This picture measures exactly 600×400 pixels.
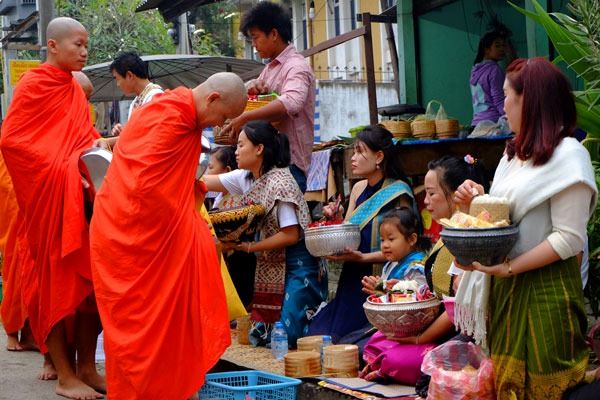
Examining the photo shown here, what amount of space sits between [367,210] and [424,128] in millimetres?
1218

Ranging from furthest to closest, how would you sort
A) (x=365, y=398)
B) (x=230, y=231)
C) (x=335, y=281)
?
(x=335, y=281)
(x=230, y=231)
(x=365, y=398)

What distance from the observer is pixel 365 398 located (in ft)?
16.6

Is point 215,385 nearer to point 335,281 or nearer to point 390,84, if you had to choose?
point 335,281

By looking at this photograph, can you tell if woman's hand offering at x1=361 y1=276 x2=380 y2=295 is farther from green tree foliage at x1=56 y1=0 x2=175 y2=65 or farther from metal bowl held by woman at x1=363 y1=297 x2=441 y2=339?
green tree foliage at x1=56 y1=0 x2=175 y2=65

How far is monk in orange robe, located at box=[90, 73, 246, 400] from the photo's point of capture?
507cm

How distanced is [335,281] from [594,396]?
4.18 m

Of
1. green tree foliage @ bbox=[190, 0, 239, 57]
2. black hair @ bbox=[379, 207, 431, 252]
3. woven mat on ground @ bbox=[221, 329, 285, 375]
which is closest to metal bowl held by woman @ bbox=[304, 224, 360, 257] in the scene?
black hair @ bbox=[379, 207, 431, 252]

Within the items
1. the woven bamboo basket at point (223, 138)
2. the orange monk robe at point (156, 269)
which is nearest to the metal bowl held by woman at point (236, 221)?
the woven bamboo basket at point (223, 138)

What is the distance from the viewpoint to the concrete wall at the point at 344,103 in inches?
710

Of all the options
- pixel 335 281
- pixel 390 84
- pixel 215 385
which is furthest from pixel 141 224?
pixel 390 84

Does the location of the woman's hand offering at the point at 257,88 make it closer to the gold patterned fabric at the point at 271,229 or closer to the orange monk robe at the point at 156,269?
the gold patterned fabric at the point at 271,229

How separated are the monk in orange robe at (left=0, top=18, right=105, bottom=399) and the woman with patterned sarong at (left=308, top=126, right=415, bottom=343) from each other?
1.47 metres

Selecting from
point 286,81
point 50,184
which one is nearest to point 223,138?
point 286,81

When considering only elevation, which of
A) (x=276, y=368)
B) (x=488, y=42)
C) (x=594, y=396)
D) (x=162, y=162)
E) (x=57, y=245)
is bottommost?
(x=276, y=368)
